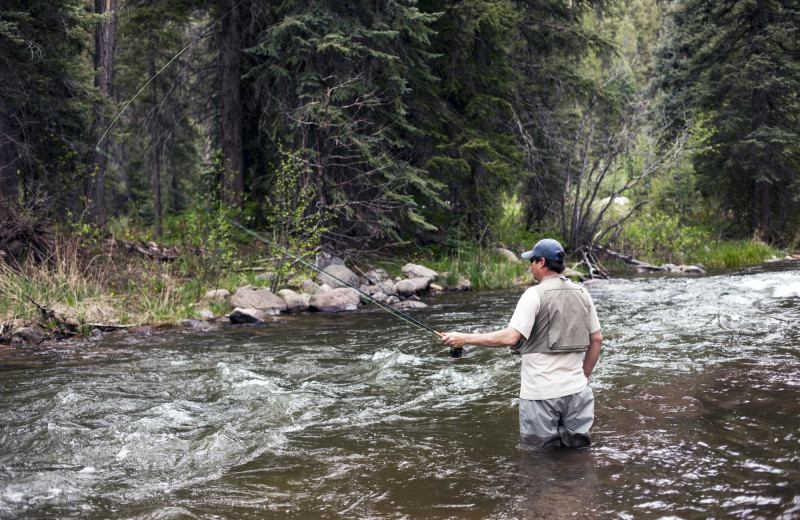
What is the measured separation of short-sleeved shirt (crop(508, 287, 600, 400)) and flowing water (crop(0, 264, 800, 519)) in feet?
1.72

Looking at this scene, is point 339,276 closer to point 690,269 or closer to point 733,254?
point 690,269

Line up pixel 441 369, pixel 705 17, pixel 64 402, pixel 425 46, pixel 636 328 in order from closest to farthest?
1. pixel 64 402
2. pixel 441 369
3. pixel 636 328
4. pixel 425 46
5. pixel 705 17

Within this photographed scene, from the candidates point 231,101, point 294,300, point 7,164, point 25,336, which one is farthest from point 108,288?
point 231,101

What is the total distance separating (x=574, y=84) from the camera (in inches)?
731

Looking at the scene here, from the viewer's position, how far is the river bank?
9773 mm

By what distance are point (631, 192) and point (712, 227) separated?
464 cm

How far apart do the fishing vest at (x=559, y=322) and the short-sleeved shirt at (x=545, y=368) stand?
0.05 meters

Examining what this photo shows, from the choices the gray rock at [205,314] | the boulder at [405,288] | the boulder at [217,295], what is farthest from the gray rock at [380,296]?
the gray rock at [205,314]

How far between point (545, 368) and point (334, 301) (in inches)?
324

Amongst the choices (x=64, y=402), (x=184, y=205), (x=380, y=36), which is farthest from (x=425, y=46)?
(x=184, y=205)

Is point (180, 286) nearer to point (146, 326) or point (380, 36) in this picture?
point (146, 326)

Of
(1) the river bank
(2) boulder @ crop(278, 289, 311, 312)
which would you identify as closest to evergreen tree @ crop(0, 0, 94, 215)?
(1) the river bank

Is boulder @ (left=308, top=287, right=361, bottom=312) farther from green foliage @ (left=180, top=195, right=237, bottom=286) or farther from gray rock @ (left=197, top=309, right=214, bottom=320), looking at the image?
gray rock @ (left=197, top=309, right=214, bottom=320)

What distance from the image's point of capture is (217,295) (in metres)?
12.1
